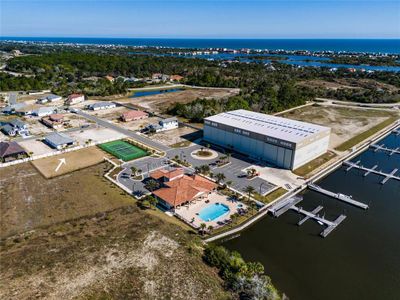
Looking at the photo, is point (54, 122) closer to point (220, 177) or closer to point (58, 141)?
point (58, 141)

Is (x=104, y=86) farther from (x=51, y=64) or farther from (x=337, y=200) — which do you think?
(x=337, y=200)

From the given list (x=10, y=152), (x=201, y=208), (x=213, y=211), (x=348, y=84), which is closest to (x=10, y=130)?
(x=10, y=152)

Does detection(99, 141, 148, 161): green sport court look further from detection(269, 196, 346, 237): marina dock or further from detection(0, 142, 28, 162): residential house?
detection(269, 196, 346, 237): marina dock

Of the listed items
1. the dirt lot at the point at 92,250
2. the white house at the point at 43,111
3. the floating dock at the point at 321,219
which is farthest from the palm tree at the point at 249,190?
the white house at the point at 43,111

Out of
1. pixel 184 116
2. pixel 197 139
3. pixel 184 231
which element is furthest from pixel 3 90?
pixel 184 231

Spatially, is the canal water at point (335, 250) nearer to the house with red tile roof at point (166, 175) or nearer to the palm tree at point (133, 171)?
the house with red tile roof at point (166, 175)

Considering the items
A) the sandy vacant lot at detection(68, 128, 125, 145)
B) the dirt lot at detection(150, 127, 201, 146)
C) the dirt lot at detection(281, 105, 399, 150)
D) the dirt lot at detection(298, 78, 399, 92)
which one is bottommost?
the dirt lot at detection(150, 127, 201, 146)

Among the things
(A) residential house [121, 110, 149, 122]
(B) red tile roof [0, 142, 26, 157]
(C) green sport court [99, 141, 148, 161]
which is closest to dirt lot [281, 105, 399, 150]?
(A) residential house [121, 110, 149, 122]
